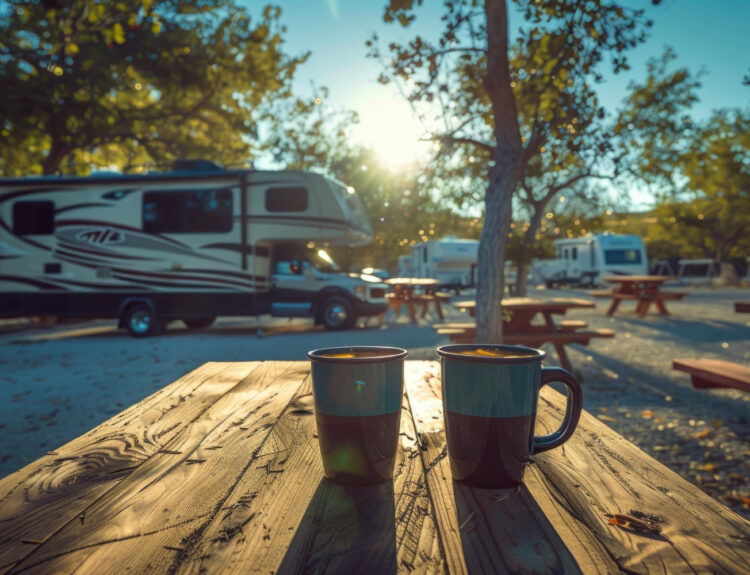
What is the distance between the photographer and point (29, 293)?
1122cm

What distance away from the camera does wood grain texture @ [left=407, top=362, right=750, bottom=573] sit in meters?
0.71

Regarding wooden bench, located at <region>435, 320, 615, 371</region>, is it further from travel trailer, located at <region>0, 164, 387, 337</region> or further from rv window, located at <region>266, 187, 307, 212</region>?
rv window, located at <region>266, 187, 307, 212</region>

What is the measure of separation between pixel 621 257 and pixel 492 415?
1219 inches

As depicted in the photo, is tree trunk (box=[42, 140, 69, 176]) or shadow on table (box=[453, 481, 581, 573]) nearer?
shadow on table (box=[453, 481, 581, 573])

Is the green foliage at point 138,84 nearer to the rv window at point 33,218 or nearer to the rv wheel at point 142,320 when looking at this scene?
the rv window at point 33,218

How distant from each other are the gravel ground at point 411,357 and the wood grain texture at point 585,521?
246 cm

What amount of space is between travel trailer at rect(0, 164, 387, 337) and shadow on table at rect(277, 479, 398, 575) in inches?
404

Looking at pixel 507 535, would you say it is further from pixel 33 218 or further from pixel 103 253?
pixel 33 218

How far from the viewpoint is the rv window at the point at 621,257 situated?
2859cm

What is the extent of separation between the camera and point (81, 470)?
1.09m

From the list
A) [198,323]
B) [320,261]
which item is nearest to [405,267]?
[198,323]

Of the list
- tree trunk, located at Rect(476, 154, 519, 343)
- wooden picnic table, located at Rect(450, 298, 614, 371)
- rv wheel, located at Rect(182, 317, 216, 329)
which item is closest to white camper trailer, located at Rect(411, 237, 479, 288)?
rv wheel, located at Rect(182, 317, 216, 329)

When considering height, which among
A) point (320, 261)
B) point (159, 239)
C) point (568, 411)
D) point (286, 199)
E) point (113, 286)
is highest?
point (286, 199)

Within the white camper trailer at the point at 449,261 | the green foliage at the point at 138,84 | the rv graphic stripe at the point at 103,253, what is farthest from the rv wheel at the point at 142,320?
the white camper trailer at the point at 449,261
